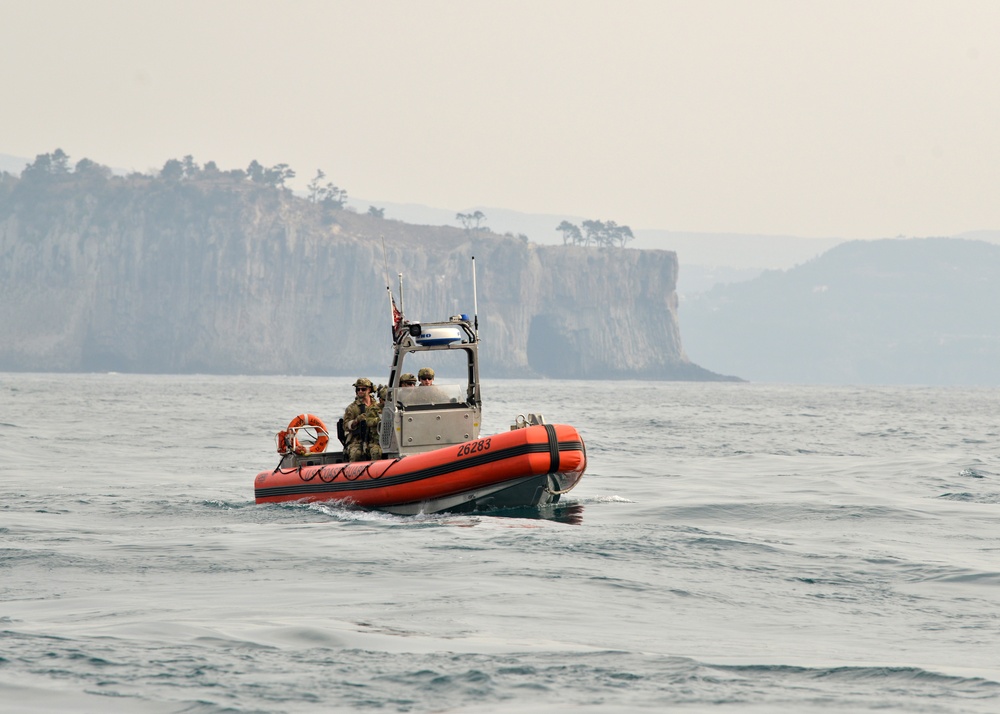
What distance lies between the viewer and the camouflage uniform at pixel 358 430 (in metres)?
16.3

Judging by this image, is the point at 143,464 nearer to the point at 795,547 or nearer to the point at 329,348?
the point at 795,547

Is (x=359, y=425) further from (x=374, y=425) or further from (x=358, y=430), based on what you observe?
(x=374, y=425)

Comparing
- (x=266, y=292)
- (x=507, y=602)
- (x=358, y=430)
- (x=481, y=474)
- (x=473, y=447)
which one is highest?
(x=266, y=292)

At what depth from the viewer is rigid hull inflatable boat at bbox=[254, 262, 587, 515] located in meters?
14.2

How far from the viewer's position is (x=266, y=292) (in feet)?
529

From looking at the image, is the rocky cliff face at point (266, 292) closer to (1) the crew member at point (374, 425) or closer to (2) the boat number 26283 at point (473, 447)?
(1) the crew member at point (374, 425)

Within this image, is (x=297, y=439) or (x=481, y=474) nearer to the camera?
(x=481, y=474)

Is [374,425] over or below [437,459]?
over

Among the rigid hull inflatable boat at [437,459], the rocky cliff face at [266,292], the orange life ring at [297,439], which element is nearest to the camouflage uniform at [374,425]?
the rigid hull inflatable boat at [437,459]

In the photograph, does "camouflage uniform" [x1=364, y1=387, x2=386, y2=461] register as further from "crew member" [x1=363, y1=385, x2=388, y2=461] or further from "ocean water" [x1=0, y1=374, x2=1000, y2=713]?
"ocean water" [x1=0, y1=374, x2=1000, y2=713]

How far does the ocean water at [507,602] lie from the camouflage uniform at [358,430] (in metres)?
0.98

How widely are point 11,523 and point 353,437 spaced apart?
4.44m

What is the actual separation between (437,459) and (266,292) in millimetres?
149925

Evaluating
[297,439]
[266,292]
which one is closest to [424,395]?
[297,439]
